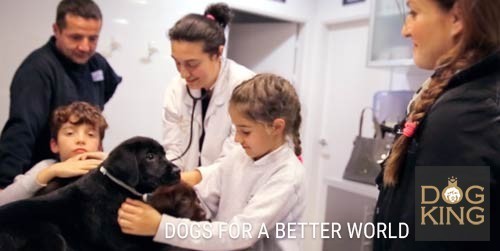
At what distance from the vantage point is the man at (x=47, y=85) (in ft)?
4.26

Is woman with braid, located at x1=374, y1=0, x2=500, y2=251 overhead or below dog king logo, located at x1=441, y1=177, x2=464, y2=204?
overhead

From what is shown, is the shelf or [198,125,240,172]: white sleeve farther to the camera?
the shelf

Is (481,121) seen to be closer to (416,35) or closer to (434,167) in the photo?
(434,167)

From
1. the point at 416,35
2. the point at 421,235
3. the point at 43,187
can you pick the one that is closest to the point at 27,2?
the point at 43,187

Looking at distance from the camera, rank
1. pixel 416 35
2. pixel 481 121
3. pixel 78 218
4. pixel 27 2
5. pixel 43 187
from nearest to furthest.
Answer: pixel 481 121 < pixel 416 35 < pixel 78 218 < pixel 43 187 < pixel 27 2

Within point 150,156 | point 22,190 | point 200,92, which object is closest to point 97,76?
point 200,92

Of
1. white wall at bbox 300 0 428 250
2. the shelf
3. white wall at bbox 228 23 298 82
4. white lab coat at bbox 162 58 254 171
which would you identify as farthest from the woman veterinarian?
white wall at bbox 228 23 298 82

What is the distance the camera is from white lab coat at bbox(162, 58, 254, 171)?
1.57 metres

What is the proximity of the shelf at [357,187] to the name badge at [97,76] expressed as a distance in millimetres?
1633

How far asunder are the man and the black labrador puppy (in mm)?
431

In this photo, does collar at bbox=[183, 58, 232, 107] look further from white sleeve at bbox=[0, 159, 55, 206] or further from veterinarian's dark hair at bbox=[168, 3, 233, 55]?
white sleeve at bbox=[0, 159, 55, 206]

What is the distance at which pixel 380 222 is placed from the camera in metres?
0.80

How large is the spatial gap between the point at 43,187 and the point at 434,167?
92 centimetres

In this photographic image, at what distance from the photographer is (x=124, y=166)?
0.95 meters
